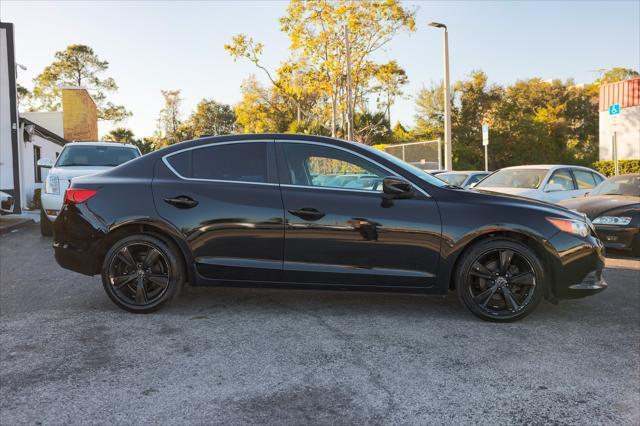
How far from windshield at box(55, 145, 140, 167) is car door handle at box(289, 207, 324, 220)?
7.03m

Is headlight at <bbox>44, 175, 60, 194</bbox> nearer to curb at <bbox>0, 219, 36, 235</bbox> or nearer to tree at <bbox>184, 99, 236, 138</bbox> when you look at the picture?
curb at <bbox>0, 219, 36, 235</bbox>

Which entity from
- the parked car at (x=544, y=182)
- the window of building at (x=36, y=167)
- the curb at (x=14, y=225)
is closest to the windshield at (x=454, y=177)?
the parked car at (x=544, y=182)

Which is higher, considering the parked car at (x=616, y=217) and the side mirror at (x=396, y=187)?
the side mirror at (x=396, y=187)

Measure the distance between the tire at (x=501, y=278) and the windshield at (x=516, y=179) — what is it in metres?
6.18

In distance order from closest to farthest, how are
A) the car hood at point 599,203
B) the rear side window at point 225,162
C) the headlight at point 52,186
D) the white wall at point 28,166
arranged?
Result: the rear side window at point 225,162 → the car hood at point 599,203 → the headlight at point 52,186 → the white wall at point 28,166

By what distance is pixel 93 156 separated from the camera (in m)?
10.6

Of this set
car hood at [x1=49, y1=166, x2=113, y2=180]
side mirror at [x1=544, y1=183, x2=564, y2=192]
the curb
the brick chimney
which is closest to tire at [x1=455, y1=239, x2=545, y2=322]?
side mirror at [x1=544, y1=183, x2=564, y2=192]

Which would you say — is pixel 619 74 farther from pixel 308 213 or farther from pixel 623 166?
pixel 308 213

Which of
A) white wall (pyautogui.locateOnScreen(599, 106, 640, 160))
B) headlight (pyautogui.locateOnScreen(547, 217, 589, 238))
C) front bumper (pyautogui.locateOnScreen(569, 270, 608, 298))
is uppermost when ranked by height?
white wall (pyautogui.locateOnScreen(599, 106, 640, 160))

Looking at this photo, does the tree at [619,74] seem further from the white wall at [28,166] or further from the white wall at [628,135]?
the white wall at [28,166]

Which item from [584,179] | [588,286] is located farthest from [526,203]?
[584,179]

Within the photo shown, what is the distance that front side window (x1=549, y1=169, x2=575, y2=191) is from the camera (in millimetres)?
10352

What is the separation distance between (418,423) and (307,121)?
4315 centimetres

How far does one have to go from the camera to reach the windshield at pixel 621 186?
8.95 meters
